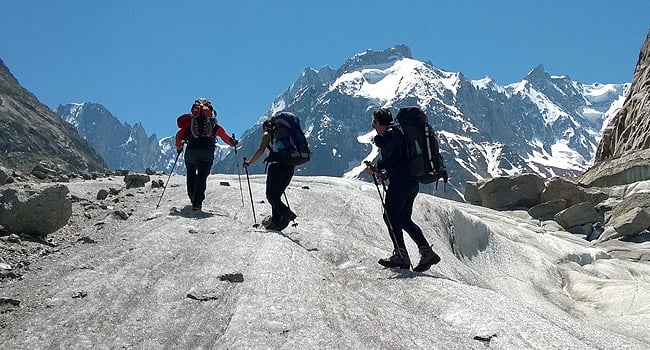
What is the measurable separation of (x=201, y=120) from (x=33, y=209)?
17.0ft

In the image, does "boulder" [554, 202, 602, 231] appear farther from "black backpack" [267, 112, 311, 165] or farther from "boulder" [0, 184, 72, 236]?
"boulder" [0, 184, 72, 236]

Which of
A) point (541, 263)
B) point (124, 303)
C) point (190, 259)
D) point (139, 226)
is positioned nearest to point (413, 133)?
point (190, 259)

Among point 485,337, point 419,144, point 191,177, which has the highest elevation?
point 419,144

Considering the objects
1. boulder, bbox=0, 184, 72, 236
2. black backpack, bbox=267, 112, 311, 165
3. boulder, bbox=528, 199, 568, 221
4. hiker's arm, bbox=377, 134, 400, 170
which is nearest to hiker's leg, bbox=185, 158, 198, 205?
boulder, bbox=0, 184, 72, 236

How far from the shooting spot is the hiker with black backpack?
1208cm

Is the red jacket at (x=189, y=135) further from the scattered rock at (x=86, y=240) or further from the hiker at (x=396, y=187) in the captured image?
the hiker at (x=396, y=187)

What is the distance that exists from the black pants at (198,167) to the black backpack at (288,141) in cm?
372

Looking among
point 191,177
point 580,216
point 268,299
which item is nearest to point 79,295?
point 268,299

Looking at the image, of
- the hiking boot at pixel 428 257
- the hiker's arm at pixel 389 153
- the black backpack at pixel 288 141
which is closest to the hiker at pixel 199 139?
the black backpack at pixel 288 141

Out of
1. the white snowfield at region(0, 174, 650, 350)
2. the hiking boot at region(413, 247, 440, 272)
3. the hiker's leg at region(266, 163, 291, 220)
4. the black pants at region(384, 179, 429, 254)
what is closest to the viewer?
the white snowfield at region(0, 174, 650, 350)

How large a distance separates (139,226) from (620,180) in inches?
1605

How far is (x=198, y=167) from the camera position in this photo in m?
15.4

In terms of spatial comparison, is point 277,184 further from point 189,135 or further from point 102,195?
point 102,195

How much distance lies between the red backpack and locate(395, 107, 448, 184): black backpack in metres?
7.36
